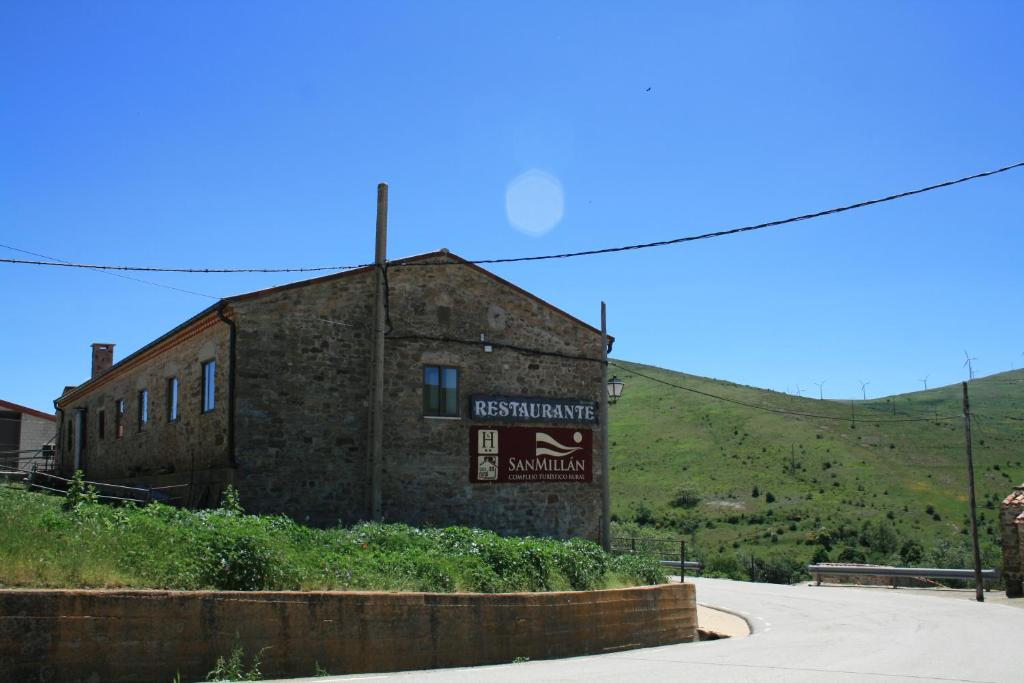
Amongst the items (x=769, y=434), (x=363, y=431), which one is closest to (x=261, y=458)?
(x=363, y=431)

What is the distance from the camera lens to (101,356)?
37.6m

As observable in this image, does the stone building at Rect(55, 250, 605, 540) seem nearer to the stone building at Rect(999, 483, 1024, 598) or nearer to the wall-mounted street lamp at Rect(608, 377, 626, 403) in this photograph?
the wall-mounted street lamp at Rect(608, 377, 626, 403)

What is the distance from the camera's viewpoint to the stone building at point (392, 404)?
711 inches

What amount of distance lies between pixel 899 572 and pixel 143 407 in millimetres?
23803

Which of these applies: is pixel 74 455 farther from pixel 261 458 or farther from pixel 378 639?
pixel 378 639

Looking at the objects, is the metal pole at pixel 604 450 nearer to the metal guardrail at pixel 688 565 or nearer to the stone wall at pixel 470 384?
the stone wall at pixel 470 384

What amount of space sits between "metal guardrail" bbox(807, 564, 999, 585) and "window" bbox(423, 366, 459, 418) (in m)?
17.0

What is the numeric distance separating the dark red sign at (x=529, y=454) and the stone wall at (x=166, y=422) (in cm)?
570

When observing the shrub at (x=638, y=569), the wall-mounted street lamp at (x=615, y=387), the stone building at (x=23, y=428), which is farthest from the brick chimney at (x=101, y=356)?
the shrub at (x=638, y=569)

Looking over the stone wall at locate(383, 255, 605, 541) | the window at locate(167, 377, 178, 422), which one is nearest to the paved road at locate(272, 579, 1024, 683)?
the stone wall at locate(383, 255, 605, 541)

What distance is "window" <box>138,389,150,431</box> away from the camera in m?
23.1

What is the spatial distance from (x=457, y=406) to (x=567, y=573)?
7293 mm

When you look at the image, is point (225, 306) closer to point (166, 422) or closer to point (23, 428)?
point (166, 422)

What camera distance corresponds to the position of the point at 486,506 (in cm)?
2059
